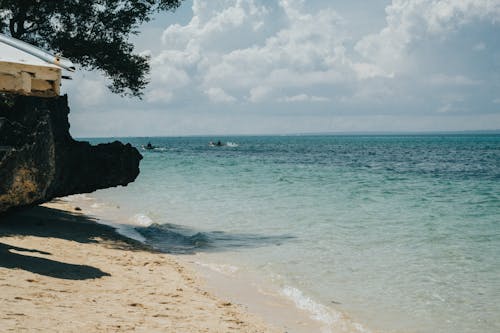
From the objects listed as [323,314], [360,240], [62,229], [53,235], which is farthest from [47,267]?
[360,240]

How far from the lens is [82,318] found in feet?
22.6

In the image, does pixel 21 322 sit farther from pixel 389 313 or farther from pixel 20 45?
pixel 389 313

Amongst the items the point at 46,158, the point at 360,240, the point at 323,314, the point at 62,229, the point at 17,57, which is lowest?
the point at 323,314

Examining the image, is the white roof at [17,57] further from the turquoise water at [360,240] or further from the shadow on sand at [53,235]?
the turquoise water at [360,240]

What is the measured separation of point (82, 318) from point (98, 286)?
2.02 metres

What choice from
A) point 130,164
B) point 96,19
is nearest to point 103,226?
point 130,164

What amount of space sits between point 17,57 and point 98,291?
4040 mm

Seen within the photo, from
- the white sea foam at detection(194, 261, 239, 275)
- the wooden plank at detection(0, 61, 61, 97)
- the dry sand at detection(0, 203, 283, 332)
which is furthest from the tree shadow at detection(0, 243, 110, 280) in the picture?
the wooden plank at detection(0, 61, 61, 97)

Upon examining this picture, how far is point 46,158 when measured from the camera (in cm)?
1229

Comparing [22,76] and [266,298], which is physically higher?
[22,76]

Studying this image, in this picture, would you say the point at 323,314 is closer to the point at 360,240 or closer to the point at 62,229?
the point at 360,240

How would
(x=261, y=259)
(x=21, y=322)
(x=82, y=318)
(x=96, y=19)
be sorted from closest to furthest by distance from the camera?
1. (x=21, y=322)
2. (x=82, y=318)
3. (x=261, y=259)
4. (x=96, y=19)

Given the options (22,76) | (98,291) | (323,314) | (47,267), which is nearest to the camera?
(22,76)

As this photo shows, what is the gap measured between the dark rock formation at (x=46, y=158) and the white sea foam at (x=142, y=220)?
2159 millimetres
